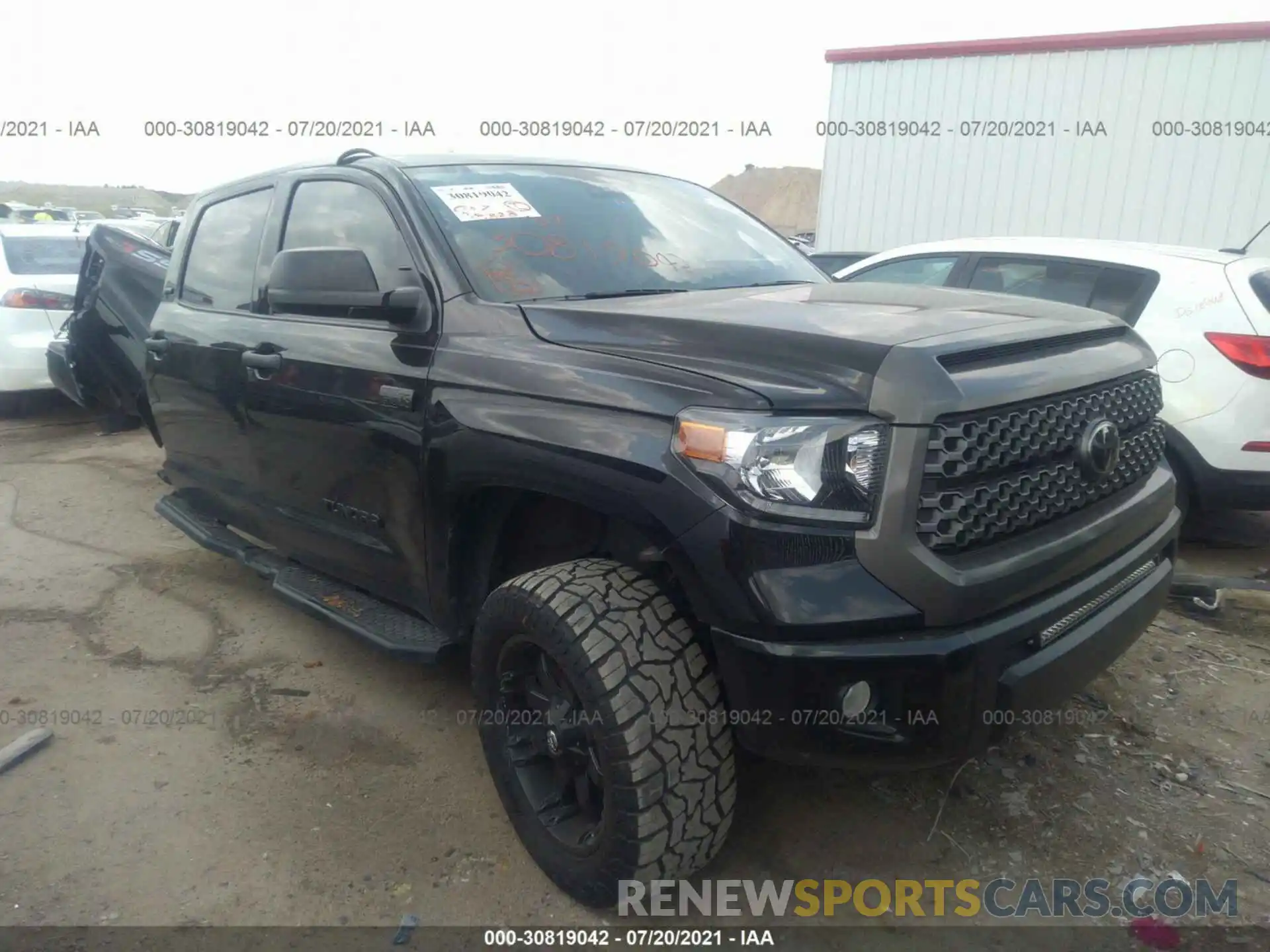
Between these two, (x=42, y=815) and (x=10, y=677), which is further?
(x=10, y=677)

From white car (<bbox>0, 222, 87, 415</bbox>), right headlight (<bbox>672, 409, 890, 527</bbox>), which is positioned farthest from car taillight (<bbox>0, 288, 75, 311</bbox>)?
right headlight (<bbox>672, 409, 890, 527</bbox>)

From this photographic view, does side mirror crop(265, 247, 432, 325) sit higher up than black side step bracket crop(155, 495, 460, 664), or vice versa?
side mirror crop(265, 247, 432, 325)

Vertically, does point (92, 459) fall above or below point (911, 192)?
below

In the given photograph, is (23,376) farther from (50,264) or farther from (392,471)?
(392,471)

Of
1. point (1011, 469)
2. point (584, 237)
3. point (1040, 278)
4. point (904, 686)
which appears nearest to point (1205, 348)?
point (1040, 278)

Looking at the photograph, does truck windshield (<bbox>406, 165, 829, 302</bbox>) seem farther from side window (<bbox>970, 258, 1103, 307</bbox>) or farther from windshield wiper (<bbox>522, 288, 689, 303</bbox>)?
side window (<bbox>970, 258, 1103, 307</bbox>)

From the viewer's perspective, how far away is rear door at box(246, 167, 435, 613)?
2.74 metres

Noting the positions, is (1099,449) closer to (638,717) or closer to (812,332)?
(812,332)

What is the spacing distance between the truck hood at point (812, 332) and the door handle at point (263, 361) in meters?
1.16

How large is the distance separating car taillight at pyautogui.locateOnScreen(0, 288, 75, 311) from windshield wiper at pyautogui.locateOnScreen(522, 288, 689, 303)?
20.5ft

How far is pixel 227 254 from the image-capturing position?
154 inches

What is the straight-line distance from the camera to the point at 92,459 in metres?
6.95

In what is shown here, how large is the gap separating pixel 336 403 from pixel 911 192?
8.70 metres

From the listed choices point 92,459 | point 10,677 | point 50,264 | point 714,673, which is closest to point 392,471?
point 714,673
